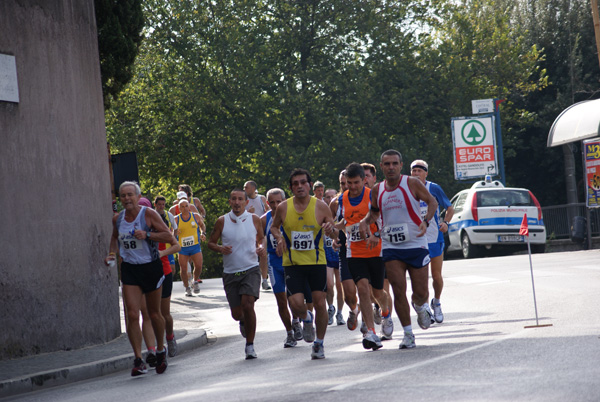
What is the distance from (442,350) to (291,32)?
29163mm

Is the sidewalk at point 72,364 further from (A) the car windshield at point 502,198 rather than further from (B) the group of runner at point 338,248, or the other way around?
(A) the car windshield at point 502,198

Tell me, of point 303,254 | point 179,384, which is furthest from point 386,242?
point 179,384

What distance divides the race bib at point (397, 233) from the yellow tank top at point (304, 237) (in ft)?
2.25

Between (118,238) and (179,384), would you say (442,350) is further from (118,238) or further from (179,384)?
(118,238)

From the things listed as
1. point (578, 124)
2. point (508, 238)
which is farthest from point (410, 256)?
point (578, 124)

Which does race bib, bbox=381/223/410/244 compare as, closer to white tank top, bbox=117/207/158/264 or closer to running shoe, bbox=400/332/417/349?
running shoe, bbox=400/332/417/349

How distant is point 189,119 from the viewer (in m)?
36.8

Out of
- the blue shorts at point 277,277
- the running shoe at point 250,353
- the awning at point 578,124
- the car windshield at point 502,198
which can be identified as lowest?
the running shoe at point 250,353

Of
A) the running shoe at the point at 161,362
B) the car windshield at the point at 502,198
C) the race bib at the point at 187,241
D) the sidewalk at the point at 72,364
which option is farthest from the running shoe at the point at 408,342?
the car windshield at the point at 502,198

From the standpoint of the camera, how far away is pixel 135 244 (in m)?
9.55

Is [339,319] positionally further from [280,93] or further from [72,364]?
[280,93]

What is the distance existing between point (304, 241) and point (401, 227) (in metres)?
0.97

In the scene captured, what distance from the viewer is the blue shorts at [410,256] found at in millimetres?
9516

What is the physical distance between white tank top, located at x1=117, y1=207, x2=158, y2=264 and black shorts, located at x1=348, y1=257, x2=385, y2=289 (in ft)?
6.63
